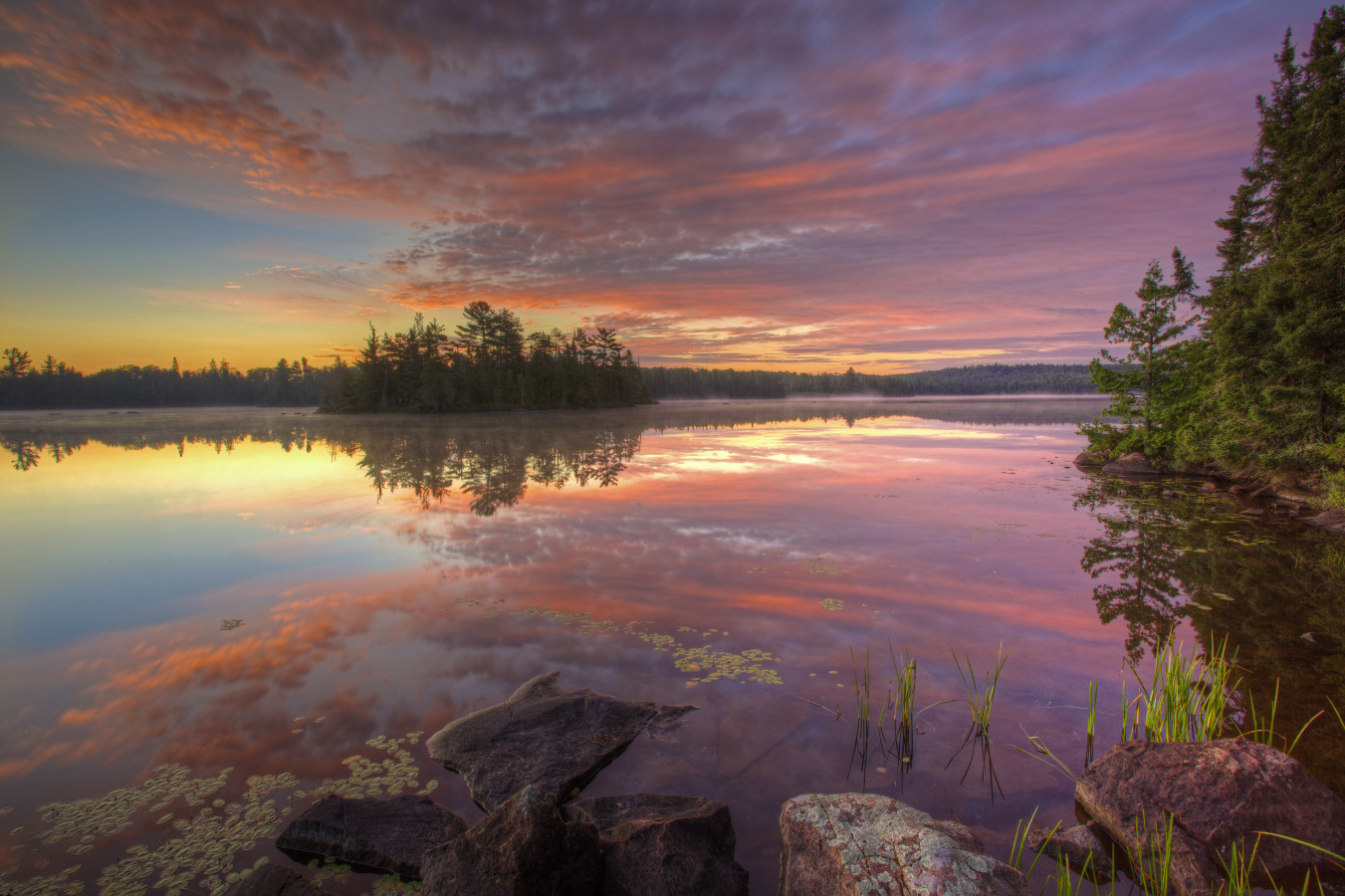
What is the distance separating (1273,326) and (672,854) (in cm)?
1922

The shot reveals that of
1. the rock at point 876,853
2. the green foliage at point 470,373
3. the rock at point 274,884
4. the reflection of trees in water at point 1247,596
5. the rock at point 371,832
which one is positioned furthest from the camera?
the green foliage at point 470,373

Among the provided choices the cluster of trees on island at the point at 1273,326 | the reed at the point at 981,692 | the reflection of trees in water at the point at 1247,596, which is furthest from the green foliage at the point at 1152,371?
the reed at the point at 981,692

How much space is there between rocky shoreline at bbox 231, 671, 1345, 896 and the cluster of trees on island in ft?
43.4

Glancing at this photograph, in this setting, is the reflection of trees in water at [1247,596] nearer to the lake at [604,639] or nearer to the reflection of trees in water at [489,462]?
the lake at [604,639]

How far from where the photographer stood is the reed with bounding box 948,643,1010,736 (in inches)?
177

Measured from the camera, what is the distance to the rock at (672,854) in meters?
2.95

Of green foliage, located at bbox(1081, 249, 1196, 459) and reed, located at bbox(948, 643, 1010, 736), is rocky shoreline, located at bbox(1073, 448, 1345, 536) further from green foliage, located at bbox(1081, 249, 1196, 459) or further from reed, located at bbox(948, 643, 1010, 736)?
reed, located at bbox(948, 643, 1010, 736)

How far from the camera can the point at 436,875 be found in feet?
9.61

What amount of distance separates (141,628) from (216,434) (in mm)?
39254

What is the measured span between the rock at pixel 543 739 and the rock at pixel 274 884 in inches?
43.1

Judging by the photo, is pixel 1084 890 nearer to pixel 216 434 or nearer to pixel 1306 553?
pixel 1306 553

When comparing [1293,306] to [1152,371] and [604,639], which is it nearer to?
[1152,371]

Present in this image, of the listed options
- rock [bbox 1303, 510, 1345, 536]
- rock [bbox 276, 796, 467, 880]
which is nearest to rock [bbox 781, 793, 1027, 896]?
rock [bbox 276, 796, 467, 880]

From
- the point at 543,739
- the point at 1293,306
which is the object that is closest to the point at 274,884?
the point at 543,739
